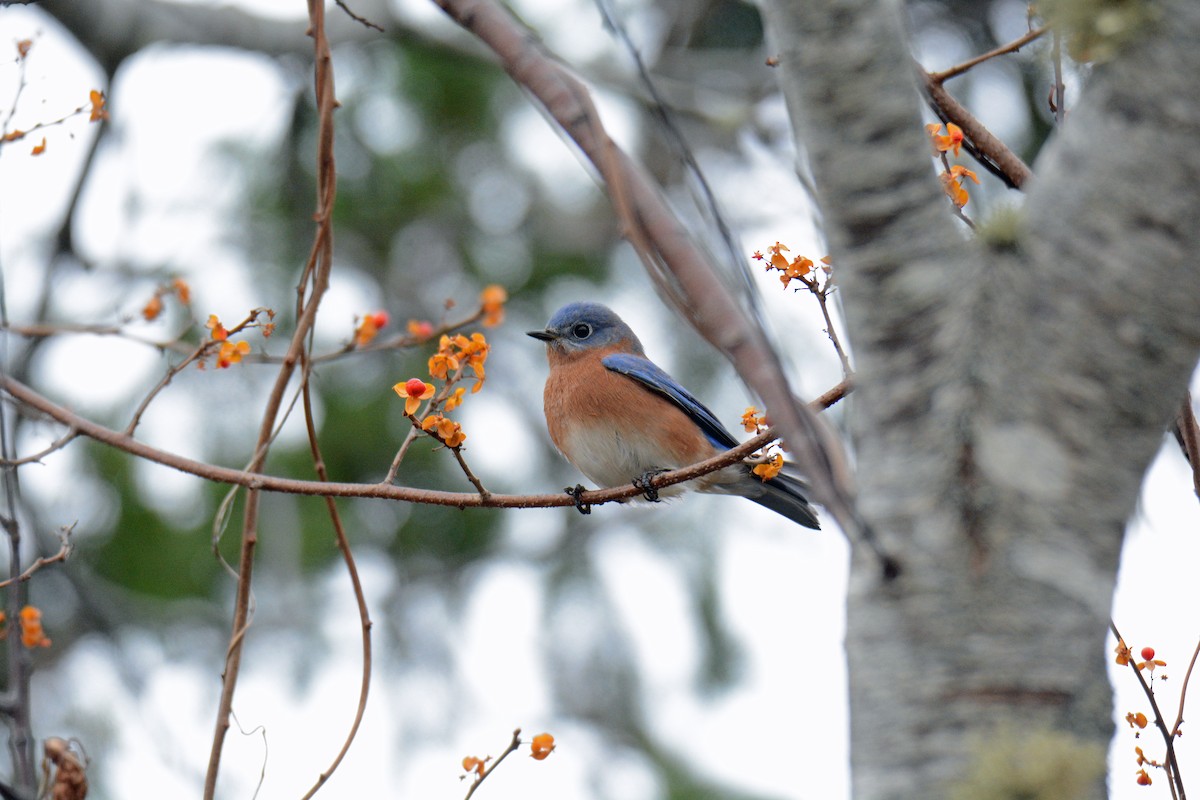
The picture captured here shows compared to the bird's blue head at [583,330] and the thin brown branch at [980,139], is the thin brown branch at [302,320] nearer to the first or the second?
the thin brown branch at [980,139]

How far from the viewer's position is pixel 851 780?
4.58ft

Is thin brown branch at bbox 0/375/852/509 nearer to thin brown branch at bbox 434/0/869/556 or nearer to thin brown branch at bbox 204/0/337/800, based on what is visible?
thin brown branch at bbox 204/0/337/800

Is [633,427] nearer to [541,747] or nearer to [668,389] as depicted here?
[668,389]

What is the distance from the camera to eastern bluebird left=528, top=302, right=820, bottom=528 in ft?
16.0

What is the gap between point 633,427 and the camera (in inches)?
193

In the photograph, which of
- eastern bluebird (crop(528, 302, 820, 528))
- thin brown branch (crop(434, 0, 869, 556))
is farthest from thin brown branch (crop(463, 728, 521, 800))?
eastern bluebird (crop(528, 302, 820, 528))

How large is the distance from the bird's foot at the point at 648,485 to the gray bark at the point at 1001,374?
1.34m

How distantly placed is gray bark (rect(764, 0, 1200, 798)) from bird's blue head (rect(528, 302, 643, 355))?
393cm

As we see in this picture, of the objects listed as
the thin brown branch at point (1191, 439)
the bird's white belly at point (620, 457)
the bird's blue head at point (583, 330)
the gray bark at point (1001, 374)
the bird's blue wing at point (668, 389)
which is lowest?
the gray bark at point (1001, 374)

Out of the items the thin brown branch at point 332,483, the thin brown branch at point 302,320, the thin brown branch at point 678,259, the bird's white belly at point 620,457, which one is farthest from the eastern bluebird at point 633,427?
the thin brown branch at point 678,259

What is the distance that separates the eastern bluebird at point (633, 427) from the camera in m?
4.87

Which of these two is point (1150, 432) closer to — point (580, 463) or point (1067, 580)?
point (1067, 580)

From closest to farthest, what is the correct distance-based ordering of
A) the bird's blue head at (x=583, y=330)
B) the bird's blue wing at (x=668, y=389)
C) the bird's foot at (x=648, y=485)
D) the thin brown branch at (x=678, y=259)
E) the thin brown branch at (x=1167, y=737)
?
the thin brown branch at (x=678, y=259), the thin brown branch at (x=1167, y=737), the bird's foot at (x=648, y=485), the bird's blue wing at (x=668, y=389), the bird's blue head at (x=583, y=330)

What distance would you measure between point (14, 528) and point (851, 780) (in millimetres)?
1542
